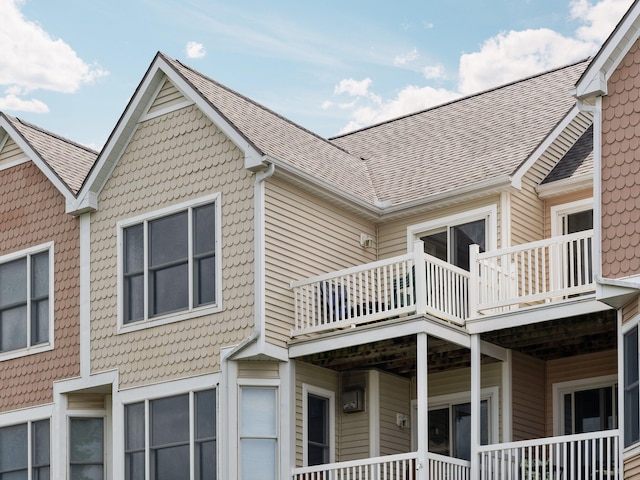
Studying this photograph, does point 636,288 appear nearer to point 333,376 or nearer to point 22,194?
point 333,376

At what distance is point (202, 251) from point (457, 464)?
585 centimetres

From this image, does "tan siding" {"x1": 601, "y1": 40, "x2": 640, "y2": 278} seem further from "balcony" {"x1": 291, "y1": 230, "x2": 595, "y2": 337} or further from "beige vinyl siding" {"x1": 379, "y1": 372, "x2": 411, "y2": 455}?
"beige vinyl siding" {"x1": 379, "y1": 372, "x2": 411, "y2": 455}

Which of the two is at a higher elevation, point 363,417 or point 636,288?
point 636,288

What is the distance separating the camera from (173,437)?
77.0 feet

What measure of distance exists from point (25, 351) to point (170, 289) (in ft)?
12.3

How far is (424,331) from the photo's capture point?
70.5 feet

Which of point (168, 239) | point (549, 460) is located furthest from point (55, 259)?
point (549, 460)

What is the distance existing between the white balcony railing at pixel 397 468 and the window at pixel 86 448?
15.0 feet

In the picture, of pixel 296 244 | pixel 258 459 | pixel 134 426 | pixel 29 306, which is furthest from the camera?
pixel 29 306

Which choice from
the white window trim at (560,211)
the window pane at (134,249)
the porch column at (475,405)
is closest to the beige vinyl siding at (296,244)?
the window pane at (134,249)

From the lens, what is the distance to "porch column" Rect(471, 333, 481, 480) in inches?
844

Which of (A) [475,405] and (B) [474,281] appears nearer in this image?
(A) [475,405]

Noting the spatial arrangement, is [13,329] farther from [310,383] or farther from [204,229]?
[310,383]

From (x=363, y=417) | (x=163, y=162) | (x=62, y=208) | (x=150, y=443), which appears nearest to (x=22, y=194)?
(x=62, y=208)
